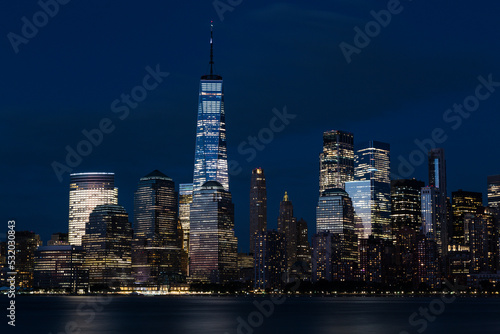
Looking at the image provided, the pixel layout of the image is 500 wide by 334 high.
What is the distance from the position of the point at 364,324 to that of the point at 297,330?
20825 mm

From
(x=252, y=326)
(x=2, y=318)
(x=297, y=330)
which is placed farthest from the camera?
(x=2, y=318)

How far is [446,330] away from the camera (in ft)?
492

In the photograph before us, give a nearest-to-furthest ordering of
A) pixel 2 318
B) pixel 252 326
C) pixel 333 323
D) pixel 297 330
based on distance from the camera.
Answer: pixel 297 330 → pixel 252 326 → pixel 333 323 → pixel 2 318

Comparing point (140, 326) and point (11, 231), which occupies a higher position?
point (11, 231)

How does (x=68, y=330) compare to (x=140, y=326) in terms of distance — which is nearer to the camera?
(x=68, y=330)

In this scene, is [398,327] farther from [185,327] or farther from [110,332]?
[110,332]

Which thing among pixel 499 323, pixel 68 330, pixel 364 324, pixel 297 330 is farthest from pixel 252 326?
pixel 499 323

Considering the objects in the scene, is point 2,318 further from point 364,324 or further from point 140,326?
point 364,324

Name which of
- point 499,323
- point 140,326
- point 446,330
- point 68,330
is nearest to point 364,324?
point 446,330

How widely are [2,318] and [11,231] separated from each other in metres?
69.7

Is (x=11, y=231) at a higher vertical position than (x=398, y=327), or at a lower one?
higher

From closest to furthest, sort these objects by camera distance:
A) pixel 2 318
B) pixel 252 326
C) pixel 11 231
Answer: pixel 11 231 → pixel 252 326 → pixel 2 318

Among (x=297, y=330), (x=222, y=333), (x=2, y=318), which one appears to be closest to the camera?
(x=222, y=333)

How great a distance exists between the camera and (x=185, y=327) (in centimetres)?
15250
